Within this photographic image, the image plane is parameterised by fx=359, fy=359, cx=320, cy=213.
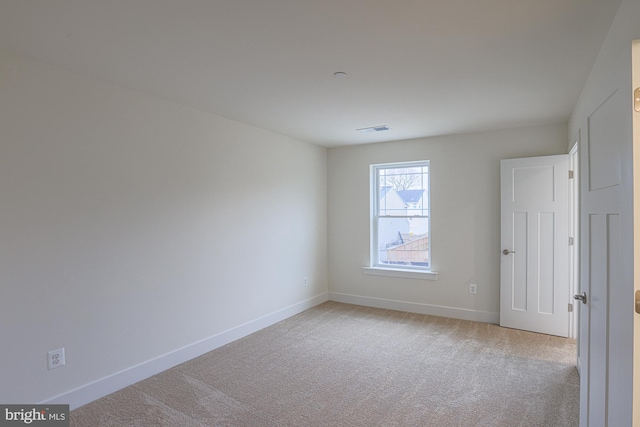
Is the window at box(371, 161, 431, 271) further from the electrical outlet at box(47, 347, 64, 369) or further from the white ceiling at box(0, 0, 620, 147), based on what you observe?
the electrical outlet at box(47, 347, 64, 369)

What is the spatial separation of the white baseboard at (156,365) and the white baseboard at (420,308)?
1.11 metres

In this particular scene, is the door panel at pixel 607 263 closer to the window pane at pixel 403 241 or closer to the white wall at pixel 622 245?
the white wall at pixel 622 245

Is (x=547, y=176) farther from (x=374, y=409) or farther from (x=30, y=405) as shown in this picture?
(x=30, y=405)

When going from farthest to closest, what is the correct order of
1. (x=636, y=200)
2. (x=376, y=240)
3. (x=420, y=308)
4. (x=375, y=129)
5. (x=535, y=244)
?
1. (x=376, y=240)
2. (x=420, y=308)
3. (x=375, y=129)
4. (x=535, y=244)
5. (x=636, y=200)

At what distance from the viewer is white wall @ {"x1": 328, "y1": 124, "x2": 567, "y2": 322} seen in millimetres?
4336

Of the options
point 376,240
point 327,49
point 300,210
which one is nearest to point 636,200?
point 327,49

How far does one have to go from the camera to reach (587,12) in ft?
5.83

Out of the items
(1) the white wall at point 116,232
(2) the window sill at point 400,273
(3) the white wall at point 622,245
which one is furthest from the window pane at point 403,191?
(3) the white wall at point 622,245

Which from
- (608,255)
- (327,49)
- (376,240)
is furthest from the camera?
(376,240)

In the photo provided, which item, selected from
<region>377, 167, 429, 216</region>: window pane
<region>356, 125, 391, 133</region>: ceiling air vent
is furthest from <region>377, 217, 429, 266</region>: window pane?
<region>356, 125, 391, 133</region>: ceiling air vent

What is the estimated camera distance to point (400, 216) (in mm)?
5090

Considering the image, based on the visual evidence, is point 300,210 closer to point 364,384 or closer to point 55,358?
point 364,384

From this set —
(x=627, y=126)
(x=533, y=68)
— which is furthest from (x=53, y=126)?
(x=533, y=68)

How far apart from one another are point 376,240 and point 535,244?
2037 mm
